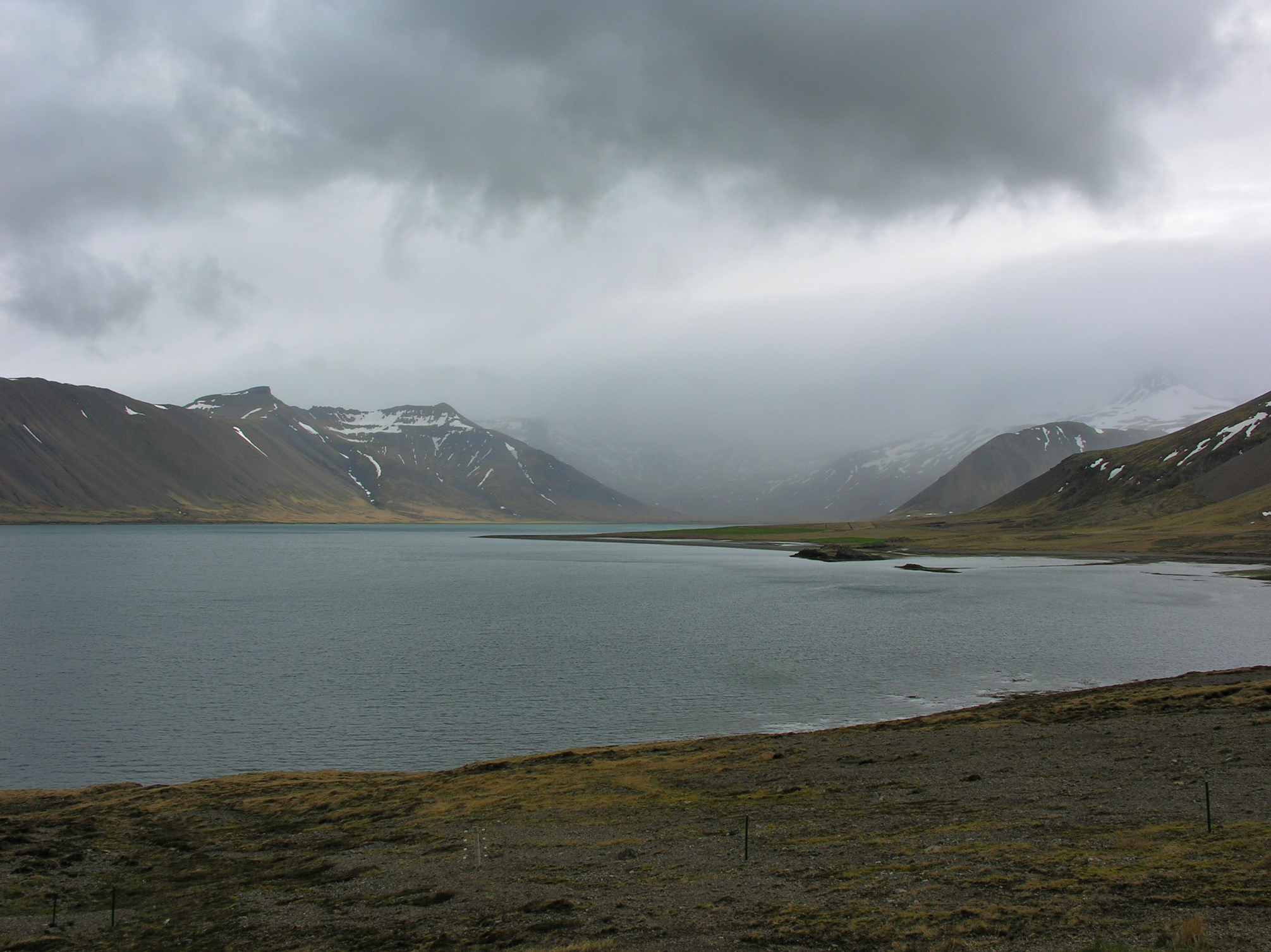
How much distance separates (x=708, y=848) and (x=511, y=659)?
1480 inches

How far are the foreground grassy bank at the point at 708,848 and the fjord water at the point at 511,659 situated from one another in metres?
6.95

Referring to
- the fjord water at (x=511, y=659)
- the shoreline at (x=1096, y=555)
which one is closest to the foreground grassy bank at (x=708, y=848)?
the fjord water at (x=511, y=659)

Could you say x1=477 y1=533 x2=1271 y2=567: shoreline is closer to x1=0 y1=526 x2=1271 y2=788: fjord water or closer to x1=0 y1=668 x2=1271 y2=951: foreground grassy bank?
x1=0 y1=526 x2=1271 y2=788: fjord water

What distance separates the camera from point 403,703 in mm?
43156

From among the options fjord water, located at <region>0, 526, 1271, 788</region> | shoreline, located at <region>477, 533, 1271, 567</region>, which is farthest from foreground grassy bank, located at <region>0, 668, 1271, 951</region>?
shoreline, located at <region>477, 533, 1271, 567</region>

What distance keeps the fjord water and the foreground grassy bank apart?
6950 millimetres

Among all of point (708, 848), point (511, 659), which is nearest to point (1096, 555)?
point (511, 659)

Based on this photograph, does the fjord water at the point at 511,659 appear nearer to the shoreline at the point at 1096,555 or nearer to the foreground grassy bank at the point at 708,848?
the foreground grassy bank at the point at 708,848

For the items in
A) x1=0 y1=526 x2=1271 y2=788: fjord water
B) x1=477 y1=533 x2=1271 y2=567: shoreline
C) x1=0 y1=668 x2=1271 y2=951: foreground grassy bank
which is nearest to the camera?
x1=0 y1=668 x2=1271 y2=951: foreground grassy bank

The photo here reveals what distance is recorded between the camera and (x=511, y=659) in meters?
55.3

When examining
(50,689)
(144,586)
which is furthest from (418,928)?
(144,586)

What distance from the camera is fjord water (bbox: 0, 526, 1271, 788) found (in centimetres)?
3650

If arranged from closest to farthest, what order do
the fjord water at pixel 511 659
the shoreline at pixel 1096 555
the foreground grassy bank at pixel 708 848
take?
the foreground grassy bank at pixel 708 848 < the fjord water at pixel 511 659 < the shoreline at pixel 1096 555

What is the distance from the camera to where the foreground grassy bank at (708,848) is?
13984 mm
